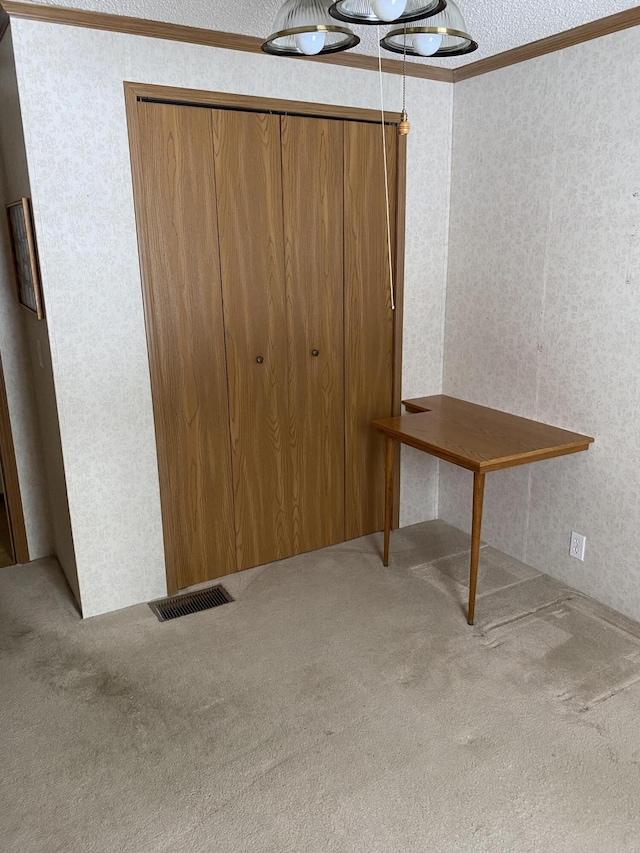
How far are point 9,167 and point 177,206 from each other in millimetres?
769

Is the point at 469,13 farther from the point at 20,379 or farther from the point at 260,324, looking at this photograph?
the point at 20,379

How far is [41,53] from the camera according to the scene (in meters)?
2.37

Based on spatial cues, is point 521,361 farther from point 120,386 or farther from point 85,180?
point 85,180

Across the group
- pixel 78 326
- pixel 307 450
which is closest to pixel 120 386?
pixel 78 326

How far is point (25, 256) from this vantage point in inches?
105

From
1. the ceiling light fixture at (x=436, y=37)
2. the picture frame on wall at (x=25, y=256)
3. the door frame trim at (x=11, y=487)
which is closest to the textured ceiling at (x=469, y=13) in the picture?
the ceiling light fixture at (x=436, y=37)

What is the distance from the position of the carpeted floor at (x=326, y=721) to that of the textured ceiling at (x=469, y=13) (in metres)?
2.30

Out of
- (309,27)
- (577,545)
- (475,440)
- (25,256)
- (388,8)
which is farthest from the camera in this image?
(577,545)

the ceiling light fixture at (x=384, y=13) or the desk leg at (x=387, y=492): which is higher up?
the ceiling light fixture at (x=384, y=13)

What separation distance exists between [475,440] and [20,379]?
7.08 ft

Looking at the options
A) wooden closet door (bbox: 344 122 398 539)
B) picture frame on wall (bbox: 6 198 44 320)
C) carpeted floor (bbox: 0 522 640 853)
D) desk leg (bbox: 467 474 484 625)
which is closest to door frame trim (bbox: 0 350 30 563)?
carpeted floor (bbox: 0 522 640 853)

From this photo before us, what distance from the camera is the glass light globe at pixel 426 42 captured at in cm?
185

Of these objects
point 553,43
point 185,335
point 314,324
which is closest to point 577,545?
point 314,324

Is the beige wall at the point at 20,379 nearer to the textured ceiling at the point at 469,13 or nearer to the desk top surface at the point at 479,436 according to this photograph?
the textured ceiling at the point at 469,13
